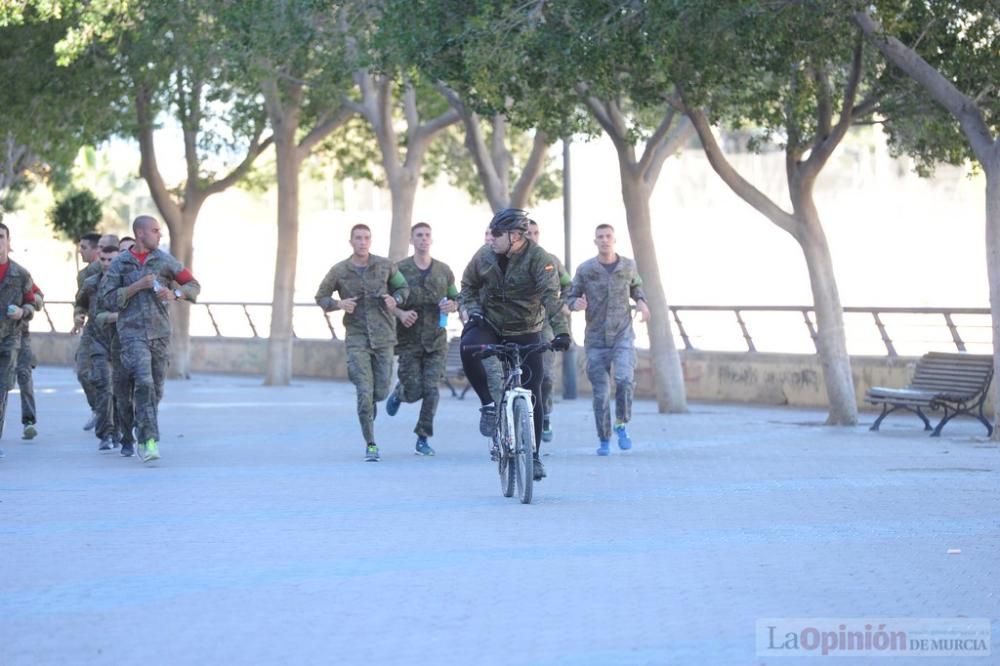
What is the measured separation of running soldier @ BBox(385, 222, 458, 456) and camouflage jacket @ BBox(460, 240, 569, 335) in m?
3.10

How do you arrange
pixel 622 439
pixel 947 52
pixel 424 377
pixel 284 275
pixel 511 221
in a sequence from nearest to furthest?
pixel 511 221
pixel 424 377
pixel 622 439
pixel 947 52
pixel 284 275

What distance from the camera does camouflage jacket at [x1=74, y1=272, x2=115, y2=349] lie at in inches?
640

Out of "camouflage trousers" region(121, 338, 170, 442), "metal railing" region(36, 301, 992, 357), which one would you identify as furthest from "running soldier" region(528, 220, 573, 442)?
"metal railing" region(36, 301, 992, 357)

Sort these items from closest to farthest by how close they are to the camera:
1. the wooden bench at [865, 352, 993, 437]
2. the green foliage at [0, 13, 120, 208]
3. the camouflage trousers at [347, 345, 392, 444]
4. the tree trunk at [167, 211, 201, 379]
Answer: the camouflage trousers at [347, 345, 392, 444], the wooden bench at [865, 352, 993, 437], the green foliage at [0, 13, 120, 208], the tree trunk at [167, 211, 201, 379]

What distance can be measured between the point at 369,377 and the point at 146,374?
187 centimetres

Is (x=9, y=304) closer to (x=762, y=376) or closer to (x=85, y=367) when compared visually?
(x=85, y=367)

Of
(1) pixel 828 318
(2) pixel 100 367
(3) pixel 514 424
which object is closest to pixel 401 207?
(1) pixel 828 318

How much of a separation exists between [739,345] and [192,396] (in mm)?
7904

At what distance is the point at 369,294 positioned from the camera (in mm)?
15547

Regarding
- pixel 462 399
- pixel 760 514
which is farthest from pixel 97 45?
pixel 760 514

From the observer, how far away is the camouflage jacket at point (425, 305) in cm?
1595

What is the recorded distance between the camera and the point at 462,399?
86.1ft

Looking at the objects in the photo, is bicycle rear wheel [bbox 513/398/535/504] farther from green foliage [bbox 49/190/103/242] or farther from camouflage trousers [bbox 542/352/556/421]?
green foliage [bbox 49/190/103/242]

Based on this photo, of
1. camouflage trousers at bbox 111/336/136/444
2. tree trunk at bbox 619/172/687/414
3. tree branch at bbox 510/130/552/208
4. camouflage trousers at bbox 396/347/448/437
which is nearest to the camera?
camouflage trousers at bbox 111/336/136/444
